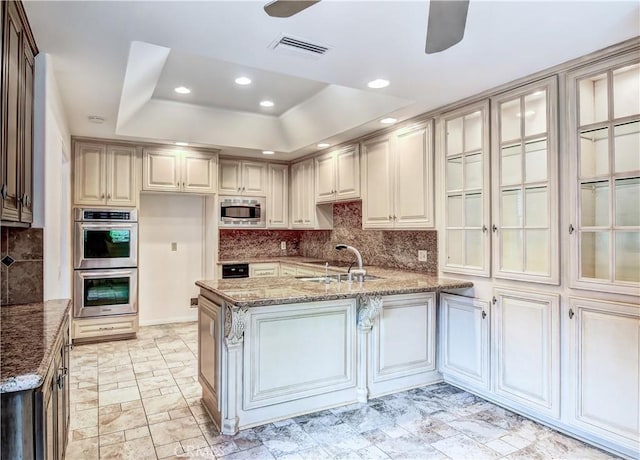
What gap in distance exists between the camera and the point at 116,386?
11.3 ft

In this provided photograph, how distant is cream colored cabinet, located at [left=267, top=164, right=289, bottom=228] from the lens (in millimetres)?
6020

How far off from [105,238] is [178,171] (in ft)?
3.92

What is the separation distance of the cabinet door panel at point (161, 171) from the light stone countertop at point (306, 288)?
8.21 ft

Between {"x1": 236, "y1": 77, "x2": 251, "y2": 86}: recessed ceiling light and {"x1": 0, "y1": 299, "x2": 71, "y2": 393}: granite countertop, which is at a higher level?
{"x1": 236, "y1": 77, "x2": 251, "y2": 86}: recessed ceiling light

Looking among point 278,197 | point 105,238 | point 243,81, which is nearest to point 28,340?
point 243,81

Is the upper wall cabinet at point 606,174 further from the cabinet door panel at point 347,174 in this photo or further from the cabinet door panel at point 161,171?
the cabinet door panel at point 161,171

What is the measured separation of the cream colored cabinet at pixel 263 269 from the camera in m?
5.66

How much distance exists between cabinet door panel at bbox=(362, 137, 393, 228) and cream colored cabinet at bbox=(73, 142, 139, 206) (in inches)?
111

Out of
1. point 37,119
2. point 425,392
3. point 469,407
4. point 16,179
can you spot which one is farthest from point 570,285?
point 37,119

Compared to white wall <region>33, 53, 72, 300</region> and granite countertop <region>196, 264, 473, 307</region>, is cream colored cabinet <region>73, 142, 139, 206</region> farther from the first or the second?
granite countertop <region>196, 264, 473, 307</region>

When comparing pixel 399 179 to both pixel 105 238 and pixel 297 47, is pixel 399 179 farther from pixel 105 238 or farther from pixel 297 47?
pixel 105 238

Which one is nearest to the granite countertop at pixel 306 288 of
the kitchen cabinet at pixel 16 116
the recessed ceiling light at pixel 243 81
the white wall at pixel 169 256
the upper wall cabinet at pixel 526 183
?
the upper wall cabinet at pixel 526 183

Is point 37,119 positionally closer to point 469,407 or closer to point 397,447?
point 397,447

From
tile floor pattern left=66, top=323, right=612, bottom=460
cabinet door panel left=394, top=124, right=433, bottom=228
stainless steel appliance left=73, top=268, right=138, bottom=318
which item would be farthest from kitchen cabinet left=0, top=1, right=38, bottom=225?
cabinet door panel left=394, top=124, right=433, bottom=228
